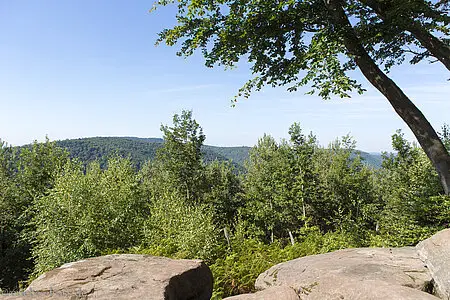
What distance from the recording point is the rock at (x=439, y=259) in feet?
17.3

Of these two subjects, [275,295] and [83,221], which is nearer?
[275,295]

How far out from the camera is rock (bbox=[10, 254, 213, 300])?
4980 millimetres

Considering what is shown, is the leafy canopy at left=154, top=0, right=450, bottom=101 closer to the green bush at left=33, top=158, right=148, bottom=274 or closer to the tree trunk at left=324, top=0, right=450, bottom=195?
the tree trunk at left=324, top=0, right=450, bottom=195

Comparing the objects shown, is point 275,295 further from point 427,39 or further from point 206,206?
point 206,206

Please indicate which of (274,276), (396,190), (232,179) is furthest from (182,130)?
(274,276)

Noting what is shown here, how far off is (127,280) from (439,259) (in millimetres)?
5756

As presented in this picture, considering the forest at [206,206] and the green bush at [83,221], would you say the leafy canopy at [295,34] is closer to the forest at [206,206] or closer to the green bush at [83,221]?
the forest at [206,206]

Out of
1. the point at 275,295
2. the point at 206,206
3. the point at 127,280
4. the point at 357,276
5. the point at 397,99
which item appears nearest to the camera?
the point at 275,295

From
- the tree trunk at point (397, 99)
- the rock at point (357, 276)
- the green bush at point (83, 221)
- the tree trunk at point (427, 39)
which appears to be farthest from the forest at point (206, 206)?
the tree trunk at point (427, 39)

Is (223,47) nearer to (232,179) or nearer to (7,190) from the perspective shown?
(7,190)

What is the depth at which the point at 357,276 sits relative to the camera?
566 centimetres

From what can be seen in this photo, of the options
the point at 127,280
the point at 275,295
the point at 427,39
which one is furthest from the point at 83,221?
the point at 427,39

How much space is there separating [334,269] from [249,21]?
6.57m

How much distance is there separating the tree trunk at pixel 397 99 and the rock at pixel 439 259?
6.76 ft
